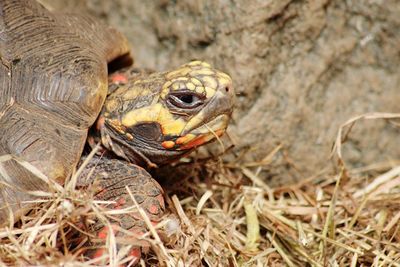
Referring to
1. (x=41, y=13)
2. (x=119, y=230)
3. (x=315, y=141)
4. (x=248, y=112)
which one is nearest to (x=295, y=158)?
(x=315, y=141)

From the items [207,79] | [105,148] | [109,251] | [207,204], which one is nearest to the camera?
[109,251]

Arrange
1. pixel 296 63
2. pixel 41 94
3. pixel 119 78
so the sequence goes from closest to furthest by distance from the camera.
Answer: pixel 41 94 < pixel 119 78 < pixel 296 63

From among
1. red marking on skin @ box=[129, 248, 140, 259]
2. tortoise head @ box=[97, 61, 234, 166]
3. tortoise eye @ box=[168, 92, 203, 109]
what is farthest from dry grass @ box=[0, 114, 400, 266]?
tortoise eye @ box=[168, 92, 203, 109]

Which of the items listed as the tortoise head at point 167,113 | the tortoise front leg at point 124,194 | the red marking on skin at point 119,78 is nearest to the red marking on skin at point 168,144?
the tortoise head at point 167,113

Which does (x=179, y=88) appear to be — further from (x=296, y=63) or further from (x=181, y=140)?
(x=296, y=63)

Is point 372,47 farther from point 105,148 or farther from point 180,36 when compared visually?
point 105,148

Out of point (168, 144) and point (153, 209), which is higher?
point (168, 144)

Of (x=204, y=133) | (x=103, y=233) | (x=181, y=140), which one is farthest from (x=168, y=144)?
(x=103, y=233)

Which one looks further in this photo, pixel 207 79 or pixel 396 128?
pixel 396 128
